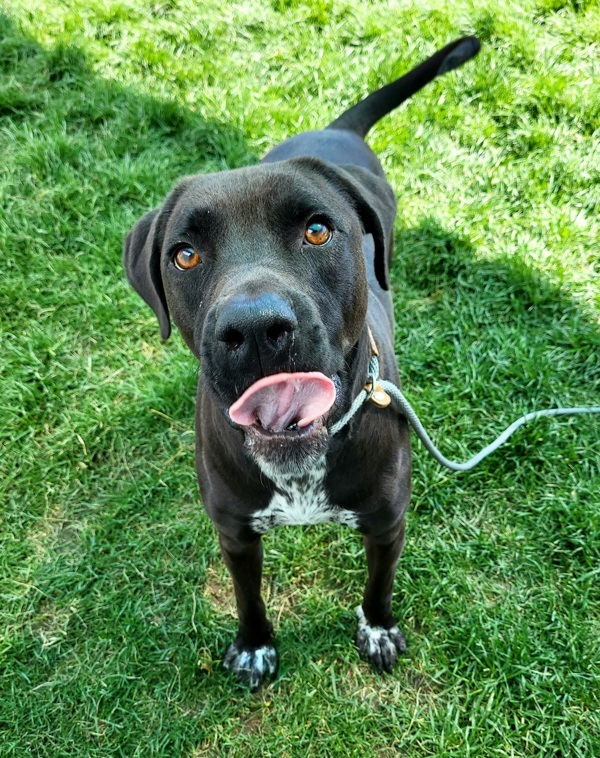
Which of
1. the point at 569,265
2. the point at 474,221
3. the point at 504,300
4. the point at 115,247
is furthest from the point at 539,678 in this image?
the point at 115,247

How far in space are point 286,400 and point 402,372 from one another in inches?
92.2

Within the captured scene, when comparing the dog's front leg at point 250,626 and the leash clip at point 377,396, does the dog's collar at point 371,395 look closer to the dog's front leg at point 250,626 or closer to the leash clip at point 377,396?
the leash clip at point 377,396

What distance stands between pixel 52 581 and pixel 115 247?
7.58 ft

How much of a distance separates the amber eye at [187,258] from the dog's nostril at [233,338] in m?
0.52

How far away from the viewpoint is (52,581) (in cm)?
368

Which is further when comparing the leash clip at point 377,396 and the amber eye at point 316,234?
the leash clip at point 377,396

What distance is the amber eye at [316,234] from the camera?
228cm

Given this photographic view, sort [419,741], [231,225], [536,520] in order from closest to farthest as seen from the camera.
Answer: [231,225] → [419,741] → [536,520]

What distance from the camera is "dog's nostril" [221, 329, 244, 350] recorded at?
189cm

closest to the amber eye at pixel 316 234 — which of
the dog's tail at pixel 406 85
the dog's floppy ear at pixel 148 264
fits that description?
the dog's floppy ear at pixel 148 264

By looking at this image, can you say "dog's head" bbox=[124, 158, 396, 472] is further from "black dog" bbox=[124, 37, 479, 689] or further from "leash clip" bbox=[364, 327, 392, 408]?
"leash clip" bbox=[364, 327, 392, 408]

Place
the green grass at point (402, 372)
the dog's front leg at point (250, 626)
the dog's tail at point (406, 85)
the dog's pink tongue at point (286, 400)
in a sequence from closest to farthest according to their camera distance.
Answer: the dog's pink tongue at point (286, 400) < the dog's front leg at point (250, 626) < the green grass at point (402, 372) < the dog's tail at point (406, 85)

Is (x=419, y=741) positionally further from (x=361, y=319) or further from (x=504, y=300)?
(x=504, y=300)

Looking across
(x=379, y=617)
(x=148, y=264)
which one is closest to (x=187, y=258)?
(x=148, y=264)
